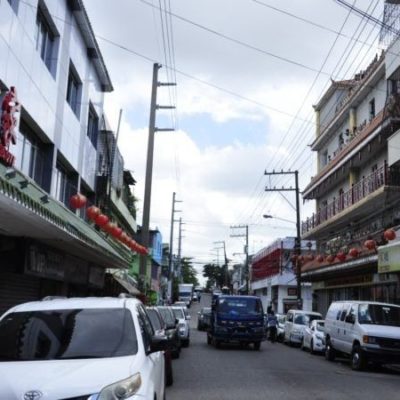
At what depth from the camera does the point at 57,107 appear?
67.6 ft

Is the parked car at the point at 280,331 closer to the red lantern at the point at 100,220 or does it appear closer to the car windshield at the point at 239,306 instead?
the car windshield at the point at 239,306

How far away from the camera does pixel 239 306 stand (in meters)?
26.8

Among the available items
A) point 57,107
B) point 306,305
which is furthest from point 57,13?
point 306,305

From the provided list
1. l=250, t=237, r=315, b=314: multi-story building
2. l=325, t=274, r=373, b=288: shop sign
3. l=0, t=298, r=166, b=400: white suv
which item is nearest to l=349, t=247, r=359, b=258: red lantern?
l=325, t=274, r=373, b=288: shop sign

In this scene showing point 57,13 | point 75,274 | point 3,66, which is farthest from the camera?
point 75,274

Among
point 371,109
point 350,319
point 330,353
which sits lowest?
point 330,353

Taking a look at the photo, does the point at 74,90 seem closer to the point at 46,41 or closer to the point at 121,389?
the point at 46,41

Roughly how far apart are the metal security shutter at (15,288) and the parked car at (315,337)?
36.0ft

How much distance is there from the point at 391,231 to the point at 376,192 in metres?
5.06

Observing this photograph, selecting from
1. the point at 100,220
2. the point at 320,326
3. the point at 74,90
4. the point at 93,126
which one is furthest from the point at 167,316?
the point at 93,126

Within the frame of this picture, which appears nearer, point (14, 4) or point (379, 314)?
point (14, 4)

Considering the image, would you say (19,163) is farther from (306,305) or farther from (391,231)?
(306,305)

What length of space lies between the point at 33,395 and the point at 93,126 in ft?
79.9

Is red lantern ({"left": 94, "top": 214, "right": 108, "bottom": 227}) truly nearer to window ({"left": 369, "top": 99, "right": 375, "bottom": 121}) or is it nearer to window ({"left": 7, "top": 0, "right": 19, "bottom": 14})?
window ({"left": 7, "top": 0, "right": 19, "bottom": 14})
